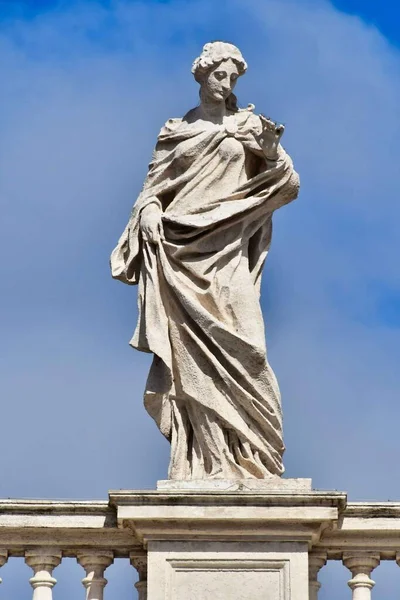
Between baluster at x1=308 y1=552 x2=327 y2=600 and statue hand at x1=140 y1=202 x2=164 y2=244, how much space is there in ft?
9.95

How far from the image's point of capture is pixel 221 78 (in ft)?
60.3

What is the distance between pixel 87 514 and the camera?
17219 mm

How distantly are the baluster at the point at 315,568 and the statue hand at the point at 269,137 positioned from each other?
11.5 feet

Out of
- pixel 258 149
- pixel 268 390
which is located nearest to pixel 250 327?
pixel 268 390

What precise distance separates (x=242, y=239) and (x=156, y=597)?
3.30 m

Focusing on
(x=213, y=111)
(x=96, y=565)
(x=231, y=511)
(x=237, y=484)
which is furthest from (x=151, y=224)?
(x=96, y=565)

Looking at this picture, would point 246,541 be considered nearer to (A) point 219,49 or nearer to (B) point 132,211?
(B) point 132,211

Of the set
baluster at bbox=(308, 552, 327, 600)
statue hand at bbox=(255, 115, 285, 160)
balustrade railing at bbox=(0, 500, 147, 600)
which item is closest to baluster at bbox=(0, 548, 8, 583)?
balustrade railing at bbox=(0, 500, 147, 600)

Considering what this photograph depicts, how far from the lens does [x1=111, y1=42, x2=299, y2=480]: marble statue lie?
17.4 meters

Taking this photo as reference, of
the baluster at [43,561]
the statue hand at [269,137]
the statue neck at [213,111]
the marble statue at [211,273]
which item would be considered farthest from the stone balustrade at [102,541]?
the statue neck at [213,111]

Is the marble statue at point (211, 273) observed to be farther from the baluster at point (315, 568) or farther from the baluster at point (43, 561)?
the baluster at point (43, 561)

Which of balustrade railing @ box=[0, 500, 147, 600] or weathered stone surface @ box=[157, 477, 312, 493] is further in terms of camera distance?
balustrade railing @ box=[0, 500, 147, 600]

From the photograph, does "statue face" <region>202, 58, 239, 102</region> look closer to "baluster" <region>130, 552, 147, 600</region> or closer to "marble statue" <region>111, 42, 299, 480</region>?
"marble statue" <region>111, 42, 299, 480</region>

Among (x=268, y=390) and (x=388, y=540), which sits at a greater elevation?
(x=268, y=390)
